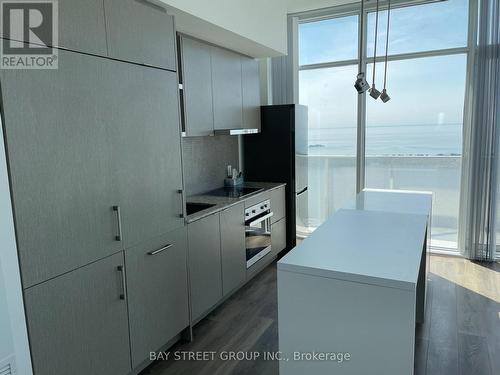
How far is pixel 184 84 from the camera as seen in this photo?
118 inches

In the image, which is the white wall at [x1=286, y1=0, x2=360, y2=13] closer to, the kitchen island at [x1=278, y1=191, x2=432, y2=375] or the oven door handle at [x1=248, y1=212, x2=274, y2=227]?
the oven door handle at [x1=248, y1=212, x2=274, y2=227]

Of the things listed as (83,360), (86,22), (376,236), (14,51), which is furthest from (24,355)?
(376,236)

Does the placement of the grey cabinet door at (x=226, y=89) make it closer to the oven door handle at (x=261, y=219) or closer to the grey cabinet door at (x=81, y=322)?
the oven door handle at (x=261, y=219)

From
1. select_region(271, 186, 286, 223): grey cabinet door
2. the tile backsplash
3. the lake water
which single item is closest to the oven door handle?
select_region(271, 186, 286, 223): grey cabinet door

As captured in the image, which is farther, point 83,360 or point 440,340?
point 440,340

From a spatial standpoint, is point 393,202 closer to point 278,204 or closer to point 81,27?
point 278,204

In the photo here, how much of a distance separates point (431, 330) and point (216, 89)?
9.03ft

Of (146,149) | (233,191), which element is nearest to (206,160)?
(233,191)

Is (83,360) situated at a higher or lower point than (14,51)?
lower

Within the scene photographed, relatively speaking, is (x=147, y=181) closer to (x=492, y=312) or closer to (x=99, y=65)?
(x=99, y=65)

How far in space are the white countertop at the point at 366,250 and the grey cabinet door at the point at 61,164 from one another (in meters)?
1.00

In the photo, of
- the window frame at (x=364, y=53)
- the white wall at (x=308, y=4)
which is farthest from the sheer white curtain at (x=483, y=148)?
the white wall at (x=308, y=4)

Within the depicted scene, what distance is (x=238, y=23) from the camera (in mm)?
3131

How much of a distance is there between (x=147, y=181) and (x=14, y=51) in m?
0.97
